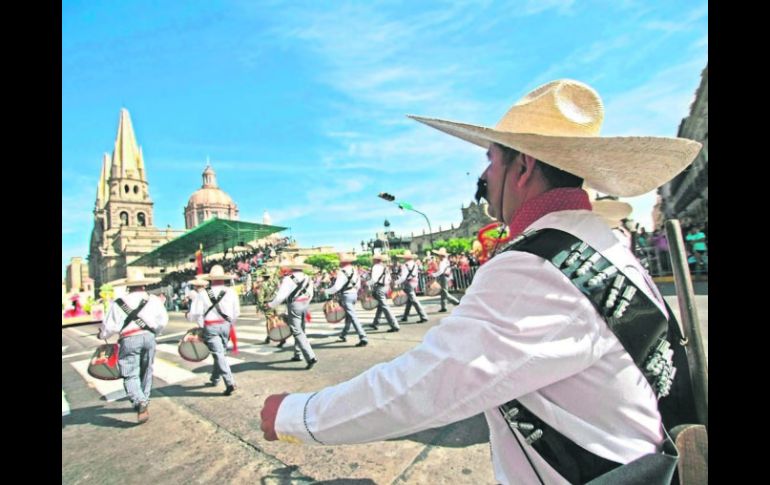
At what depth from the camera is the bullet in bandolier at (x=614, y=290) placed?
0.94 metres

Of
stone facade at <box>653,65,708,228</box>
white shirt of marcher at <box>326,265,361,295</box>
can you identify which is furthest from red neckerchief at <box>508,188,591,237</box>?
stone facade at <box>653,65,708,228</box>

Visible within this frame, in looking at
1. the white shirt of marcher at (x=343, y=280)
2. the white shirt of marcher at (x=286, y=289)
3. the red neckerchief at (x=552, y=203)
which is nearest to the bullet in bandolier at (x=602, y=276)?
the red neckerchief at (x=552, y=203)

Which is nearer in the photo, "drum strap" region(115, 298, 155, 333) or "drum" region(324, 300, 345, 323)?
"drum strap" region(115, 298, 155, 333)

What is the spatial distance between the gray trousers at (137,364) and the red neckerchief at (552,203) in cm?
501

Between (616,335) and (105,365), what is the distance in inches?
221

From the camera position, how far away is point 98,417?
4719mm

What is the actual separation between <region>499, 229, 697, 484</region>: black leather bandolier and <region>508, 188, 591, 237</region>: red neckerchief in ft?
0.50

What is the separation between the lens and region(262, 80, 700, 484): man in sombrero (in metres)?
0.84

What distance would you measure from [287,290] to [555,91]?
20.2 feet

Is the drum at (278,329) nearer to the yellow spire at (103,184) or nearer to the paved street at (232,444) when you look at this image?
the paved street at (232,444)

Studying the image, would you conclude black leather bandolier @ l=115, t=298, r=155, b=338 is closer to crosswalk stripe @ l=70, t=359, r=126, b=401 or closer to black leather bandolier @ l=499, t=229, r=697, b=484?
crosswalk stripe @ l=70, t=359, r=126, b=401

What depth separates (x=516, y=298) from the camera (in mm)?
873

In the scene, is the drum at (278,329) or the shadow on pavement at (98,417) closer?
the shadow on pavement at (98,417)
